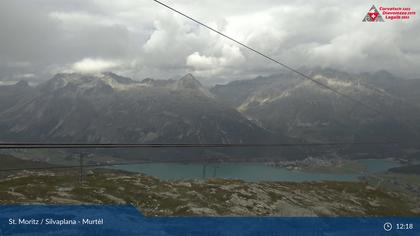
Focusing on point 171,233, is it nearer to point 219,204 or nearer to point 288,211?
point 219,204

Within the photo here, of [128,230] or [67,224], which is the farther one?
[128,230]

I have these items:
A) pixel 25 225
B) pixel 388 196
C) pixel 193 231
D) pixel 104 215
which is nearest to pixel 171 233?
pixel 193 231

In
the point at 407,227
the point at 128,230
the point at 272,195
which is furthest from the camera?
the point at 272,195

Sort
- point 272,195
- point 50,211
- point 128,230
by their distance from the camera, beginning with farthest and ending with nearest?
point 272,195 → point 50,211 → point 128,230

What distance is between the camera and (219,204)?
52031 mm

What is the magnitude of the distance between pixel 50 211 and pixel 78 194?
1456cm

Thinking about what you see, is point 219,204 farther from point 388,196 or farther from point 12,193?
point 388,196

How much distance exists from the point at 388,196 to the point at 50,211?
7789 centimetres

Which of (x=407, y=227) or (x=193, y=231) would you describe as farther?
→ (x=407, y=227)

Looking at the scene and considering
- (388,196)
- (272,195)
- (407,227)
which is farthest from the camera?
(388,196)

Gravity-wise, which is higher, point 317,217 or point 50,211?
point 50,211

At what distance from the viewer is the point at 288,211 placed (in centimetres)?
5294

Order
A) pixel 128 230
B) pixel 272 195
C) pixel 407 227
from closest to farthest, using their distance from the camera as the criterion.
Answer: pixel 128 230 → pixel 407 227 → pixel 272 195

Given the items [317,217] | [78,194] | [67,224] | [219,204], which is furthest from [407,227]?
[78,194]
